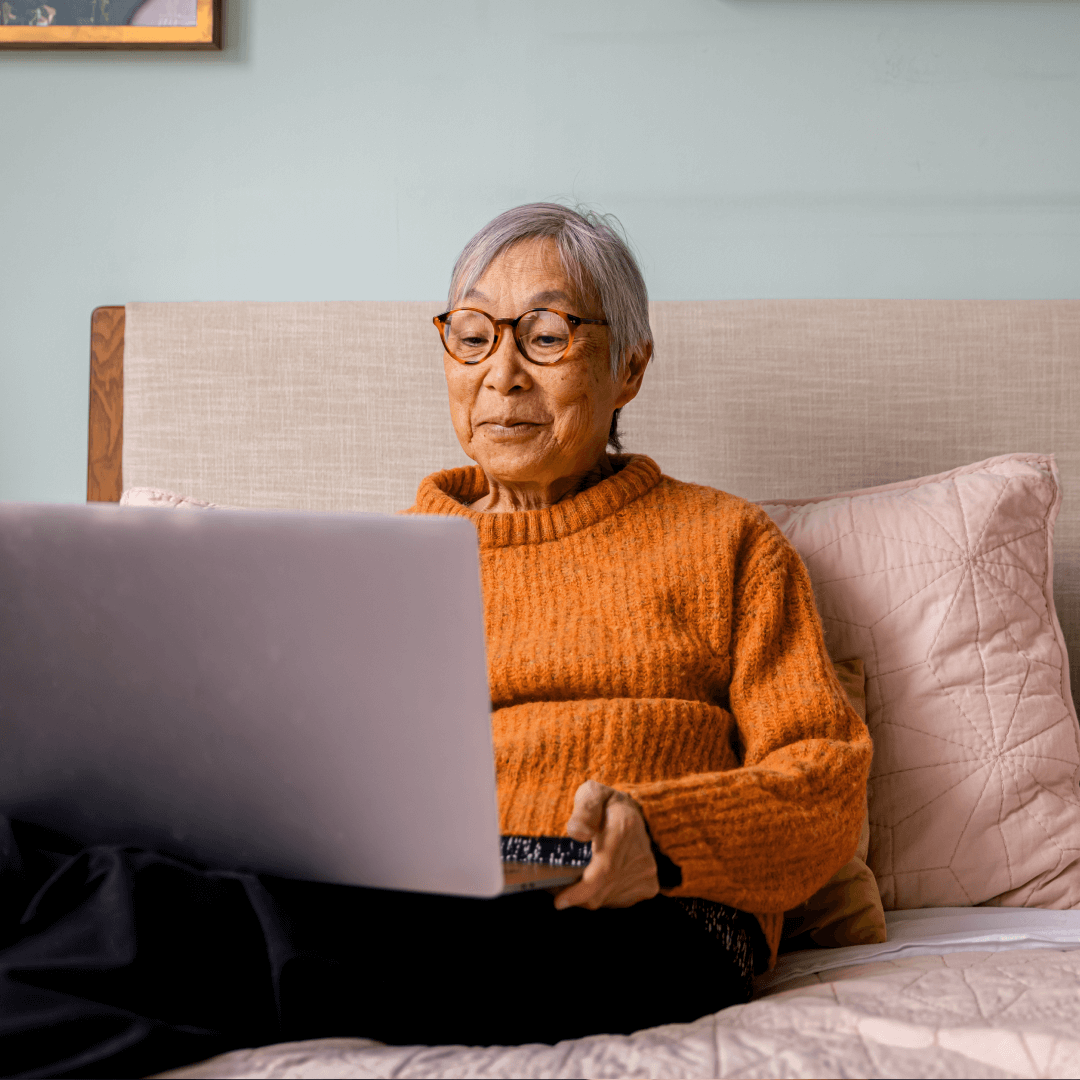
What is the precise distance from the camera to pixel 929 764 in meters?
1.17

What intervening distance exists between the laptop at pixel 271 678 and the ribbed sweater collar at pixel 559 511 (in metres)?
0.53

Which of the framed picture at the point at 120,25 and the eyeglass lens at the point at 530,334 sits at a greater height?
the framed picture at the point at 120,25

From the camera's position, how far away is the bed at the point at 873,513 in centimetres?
68

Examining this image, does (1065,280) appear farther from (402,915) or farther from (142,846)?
(142,846)

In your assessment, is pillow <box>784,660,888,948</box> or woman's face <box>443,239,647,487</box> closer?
pillow <box>784,660,888,948</box>

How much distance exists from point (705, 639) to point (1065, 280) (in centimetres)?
100

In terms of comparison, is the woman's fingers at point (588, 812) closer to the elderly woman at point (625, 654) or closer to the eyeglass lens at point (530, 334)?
the elderly woman at point (625, 654)

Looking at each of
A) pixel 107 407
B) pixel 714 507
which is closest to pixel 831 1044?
pixel 714 507

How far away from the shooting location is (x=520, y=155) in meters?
1.67

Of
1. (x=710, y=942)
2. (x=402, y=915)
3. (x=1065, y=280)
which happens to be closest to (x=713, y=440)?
(x=1065, y=280)

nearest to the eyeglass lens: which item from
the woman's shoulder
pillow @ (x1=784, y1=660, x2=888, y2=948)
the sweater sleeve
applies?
the woman's shoulder

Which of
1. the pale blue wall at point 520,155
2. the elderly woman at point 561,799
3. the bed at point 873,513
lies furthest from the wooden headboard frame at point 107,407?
the elderly woman at point 561,799

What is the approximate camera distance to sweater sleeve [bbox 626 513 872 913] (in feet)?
2.71

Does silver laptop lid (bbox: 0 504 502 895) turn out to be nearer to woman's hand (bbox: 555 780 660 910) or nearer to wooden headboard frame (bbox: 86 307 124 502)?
woman's hand (bbox: 555 780 660 910)
